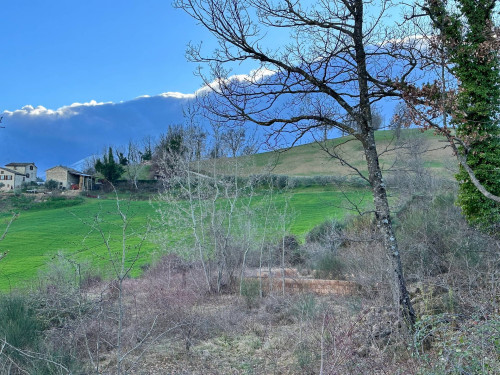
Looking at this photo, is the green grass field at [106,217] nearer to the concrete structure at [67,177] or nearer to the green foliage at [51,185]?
the green foliage at [51,185]

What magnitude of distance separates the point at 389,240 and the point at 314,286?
6.27 m

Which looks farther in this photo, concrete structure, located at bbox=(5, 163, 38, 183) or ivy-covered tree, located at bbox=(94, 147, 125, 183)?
concrete structure, located at bbox=(5, 163, 38, 183)

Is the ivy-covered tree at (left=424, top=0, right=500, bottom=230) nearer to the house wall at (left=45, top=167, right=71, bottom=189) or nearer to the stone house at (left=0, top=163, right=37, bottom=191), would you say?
the house wall at (left=45, top=167, right=71, bottom=189)

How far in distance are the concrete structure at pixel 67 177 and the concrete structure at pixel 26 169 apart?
18.6ft

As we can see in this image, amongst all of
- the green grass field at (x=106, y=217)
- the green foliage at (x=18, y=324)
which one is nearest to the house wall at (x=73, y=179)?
the green grass field at (x=106, y=217)

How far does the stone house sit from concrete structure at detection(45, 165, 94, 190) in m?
3.80

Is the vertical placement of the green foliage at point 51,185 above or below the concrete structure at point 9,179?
below

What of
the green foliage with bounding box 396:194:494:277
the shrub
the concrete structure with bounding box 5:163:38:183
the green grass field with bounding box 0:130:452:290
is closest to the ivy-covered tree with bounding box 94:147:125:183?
the green grass field with bounding box 0:130:452:290

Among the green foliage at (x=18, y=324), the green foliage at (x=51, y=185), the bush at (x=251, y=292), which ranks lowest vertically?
the bush at (x=251, y=292)

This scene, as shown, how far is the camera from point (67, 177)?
5981 centimetres

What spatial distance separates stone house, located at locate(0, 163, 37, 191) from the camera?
57853 mm

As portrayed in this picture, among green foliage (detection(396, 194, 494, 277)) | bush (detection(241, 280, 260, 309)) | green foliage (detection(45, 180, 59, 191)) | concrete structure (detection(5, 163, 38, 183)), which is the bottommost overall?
bush (detection(241, 280, 260, 309))

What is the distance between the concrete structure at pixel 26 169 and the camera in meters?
64.9

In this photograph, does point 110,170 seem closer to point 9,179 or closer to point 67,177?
point 67,177
